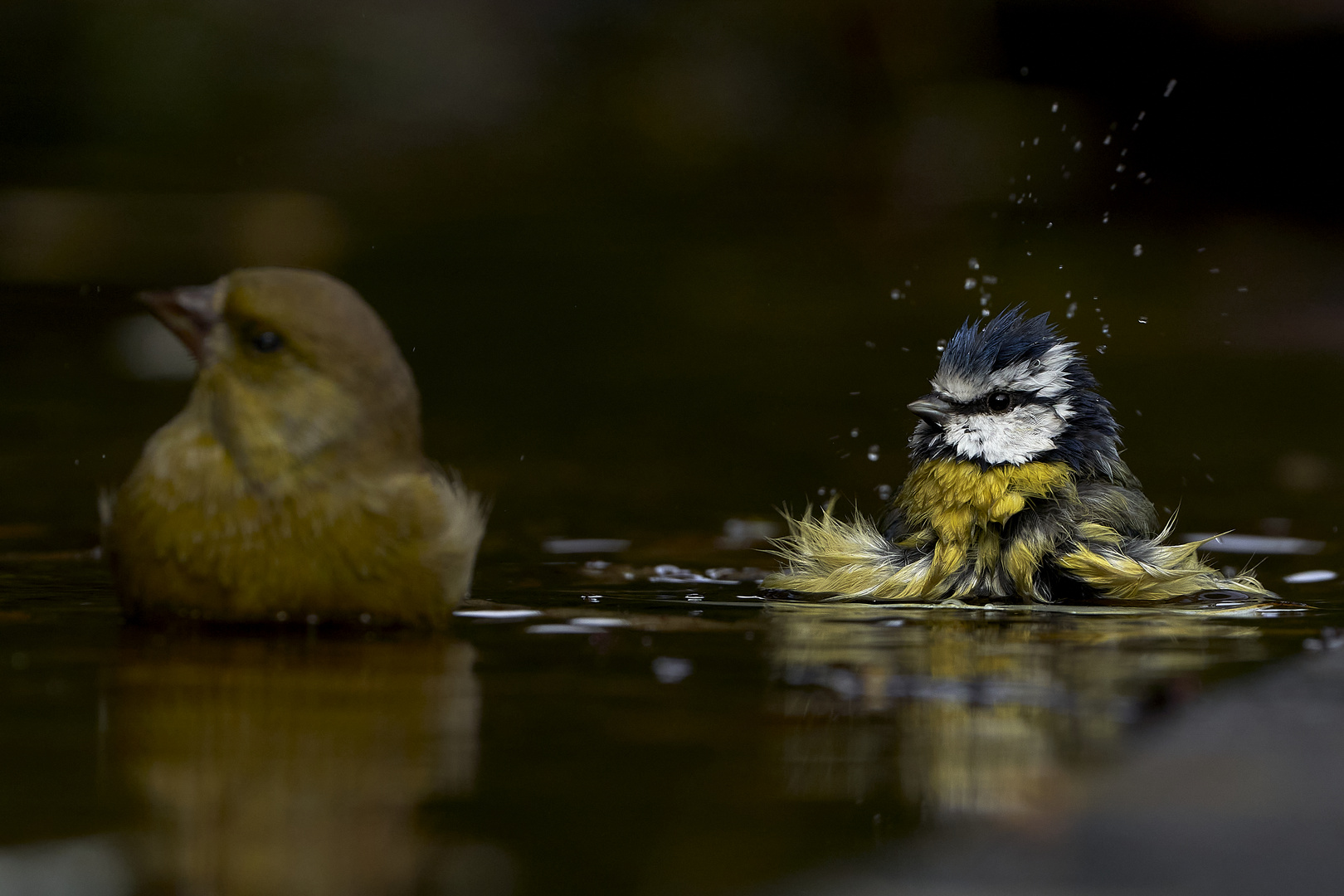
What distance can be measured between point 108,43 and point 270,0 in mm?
2990

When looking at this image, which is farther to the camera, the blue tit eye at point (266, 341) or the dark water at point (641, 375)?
the blue tit eye at point (266, 341)

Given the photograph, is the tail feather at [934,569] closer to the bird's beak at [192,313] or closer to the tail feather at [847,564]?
the tail feather at [847,564]

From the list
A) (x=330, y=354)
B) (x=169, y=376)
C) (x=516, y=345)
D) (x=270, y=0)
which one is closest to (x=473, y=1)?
(x=270, y=0)

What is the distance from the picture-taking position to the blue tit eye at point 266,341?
137 inches

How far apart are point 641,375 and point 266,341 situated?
5.07 metres

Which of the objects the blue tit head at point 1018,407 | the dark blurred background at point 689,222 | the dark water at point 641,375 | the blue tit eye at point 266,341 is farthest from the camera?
the dark blurred background at point 689,222

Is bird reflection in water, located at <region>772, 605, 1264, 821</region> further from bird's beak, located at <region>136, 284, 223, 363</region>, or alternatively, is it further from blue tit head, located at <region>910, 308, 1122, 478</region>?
bird's beak, located at <region>136, 284, 223, 363</region>

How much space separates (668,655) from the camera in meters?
3.53

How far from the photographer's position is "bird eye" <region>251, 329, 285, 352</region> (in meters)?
3.49

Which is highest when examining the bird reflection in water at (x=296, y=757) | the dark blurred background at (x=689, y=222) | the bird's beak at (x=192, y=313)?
the dark blurred background at (x=689, y=222)

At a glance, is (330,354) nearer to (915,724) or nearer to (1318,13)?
(915,724)

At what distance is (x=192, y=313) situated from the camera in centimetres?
354

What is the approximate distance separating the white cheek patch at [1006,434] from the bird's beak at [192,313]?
6.34 feet

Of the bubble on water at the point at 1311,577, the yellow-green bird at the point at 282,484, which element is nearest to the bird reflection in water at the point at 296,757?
the yellow-green bird at the point at 282,484
